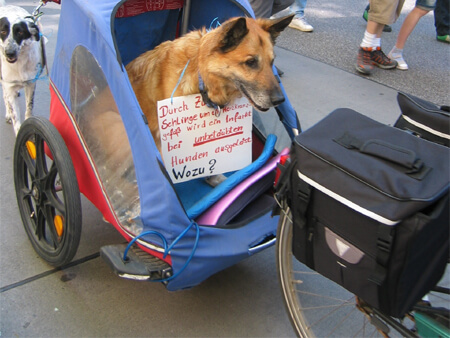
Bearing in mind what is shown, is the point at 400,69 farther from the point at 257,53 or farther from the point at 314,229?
the point at 314,229

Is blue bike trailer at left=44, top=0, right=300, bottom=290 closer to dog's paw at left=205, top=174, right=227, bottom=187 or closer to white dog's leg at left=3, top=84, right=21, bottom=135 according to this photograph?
dog's paw at left=205, top=174, right=227, bottom=187

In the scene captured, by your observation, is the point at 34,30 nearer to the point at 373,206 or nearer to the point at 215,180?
the point at 215,180

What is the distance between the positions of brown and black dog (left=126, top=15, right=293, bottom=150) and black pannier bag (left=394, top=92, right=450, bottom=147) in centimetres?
75

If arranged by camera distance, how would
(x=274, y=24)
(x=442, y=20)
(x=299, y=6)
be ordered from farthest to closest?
(x=299, y=6) < (x=442, y=20) < (x=274, y=24)

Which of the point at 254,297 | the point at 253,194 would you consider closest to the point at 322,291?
the point at 254,297

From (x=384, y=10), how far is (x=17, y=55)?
144 inches

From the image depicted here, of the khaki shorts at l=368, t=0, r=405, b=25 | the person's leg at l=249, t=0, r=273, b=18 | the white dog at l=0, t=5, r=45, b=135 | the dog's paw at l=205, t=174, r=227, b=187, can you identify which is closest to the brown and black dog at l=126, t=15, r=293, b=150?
the dog's paw at l=205, t=174, r=227, b=187

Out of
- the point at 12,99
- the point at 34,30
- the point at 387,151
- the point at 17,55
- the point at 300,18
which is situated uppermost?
the point at 387,151

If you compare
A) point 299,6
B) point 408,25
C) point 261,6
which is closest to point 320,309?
point 261,6

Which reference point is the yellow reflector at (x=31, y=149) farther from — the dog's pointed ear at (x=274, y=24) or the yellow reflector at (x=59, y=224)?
the dog's pointed ear at (x=274, y=24)

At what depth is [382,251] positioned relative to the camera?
1418 millimetres

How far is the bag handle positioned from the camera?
141cm

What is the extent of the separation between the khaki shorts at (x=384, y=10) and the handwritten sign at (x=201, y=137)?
3014mm

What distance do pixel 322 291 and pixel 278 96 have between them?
113 centimetres
